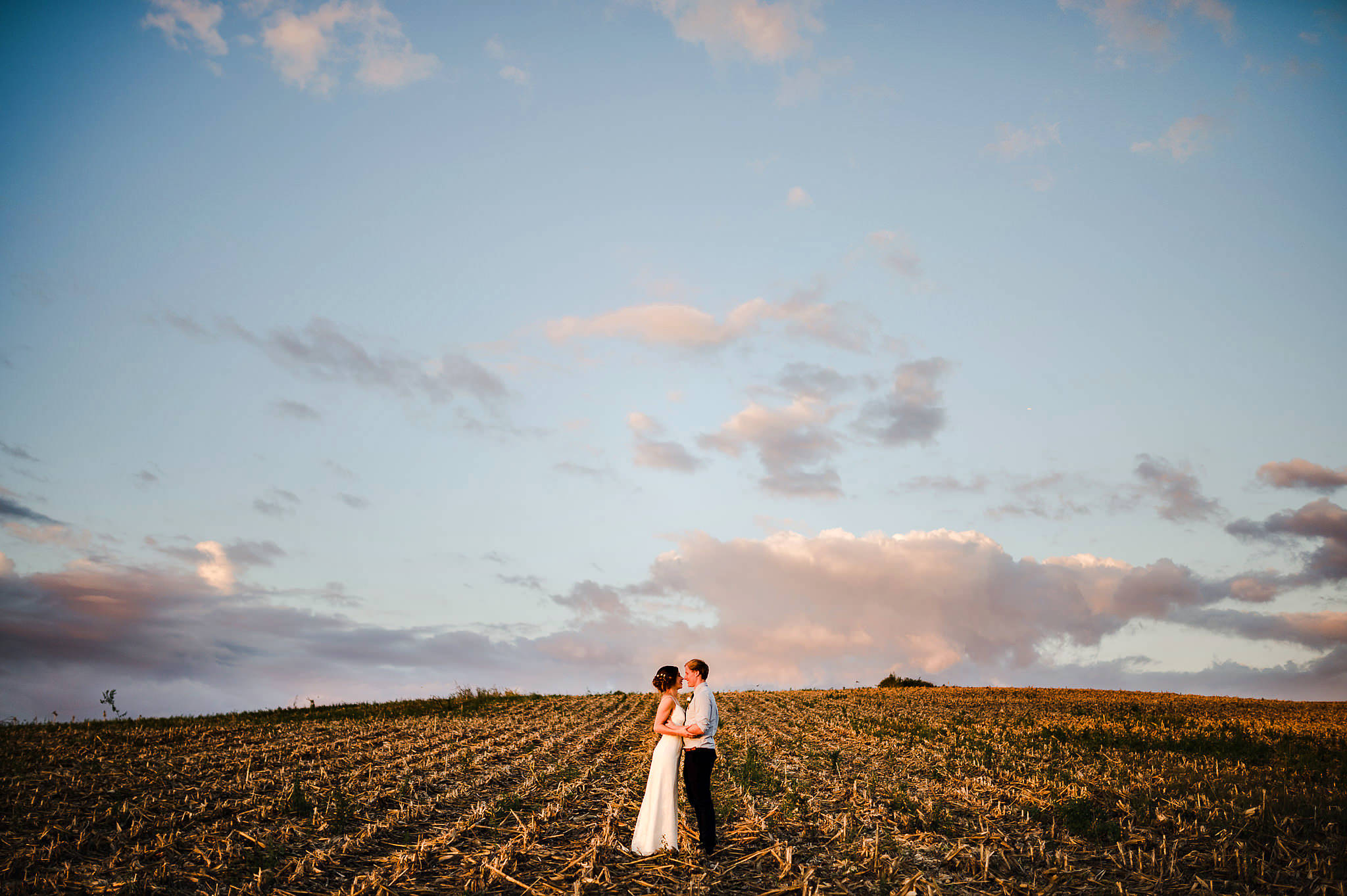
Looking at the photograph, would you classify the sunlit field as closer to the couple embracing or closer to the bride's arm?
the couple embracing

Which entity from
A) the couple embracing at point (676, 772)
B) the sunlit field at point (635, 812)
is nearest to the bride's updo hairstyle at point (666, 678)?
the couple embracing at point (676, 772)

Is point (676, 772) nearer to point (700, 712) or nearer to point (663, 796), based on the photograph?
point (663, 796)

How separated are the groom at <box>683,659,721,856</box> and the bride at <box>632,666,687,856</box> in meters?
0.19

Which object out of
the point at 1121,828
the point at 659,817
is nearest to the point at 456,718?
the point at 659,817

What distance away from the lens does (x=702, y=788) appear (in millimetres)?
11141

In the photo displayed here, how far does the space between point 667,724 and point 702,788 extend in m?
1.21

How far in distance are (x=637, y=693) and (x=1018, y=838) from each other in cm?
4253

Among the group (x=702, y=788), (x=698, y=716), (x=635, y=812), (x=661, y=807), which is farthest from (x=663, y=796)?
(x=635, y=812)

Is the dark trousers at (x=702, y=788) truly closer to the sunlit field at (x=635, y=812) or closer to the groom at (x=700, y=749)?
the groom at (x=700, y=749)

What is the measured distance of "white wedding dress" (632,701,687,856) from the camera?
36.0 feet

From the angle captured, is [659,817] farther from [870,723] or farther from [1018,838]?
[870,723]

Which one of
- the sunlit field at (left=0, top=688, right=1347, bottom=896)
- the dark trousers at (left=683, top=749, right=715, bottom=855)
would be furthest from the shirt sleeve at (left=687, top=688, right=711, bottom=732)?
the sunlit field at (left=0, top=688, right=1347, bottom=896)

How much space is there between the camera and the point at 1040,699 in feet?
152

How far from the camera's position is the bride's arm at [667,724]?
10922mm
